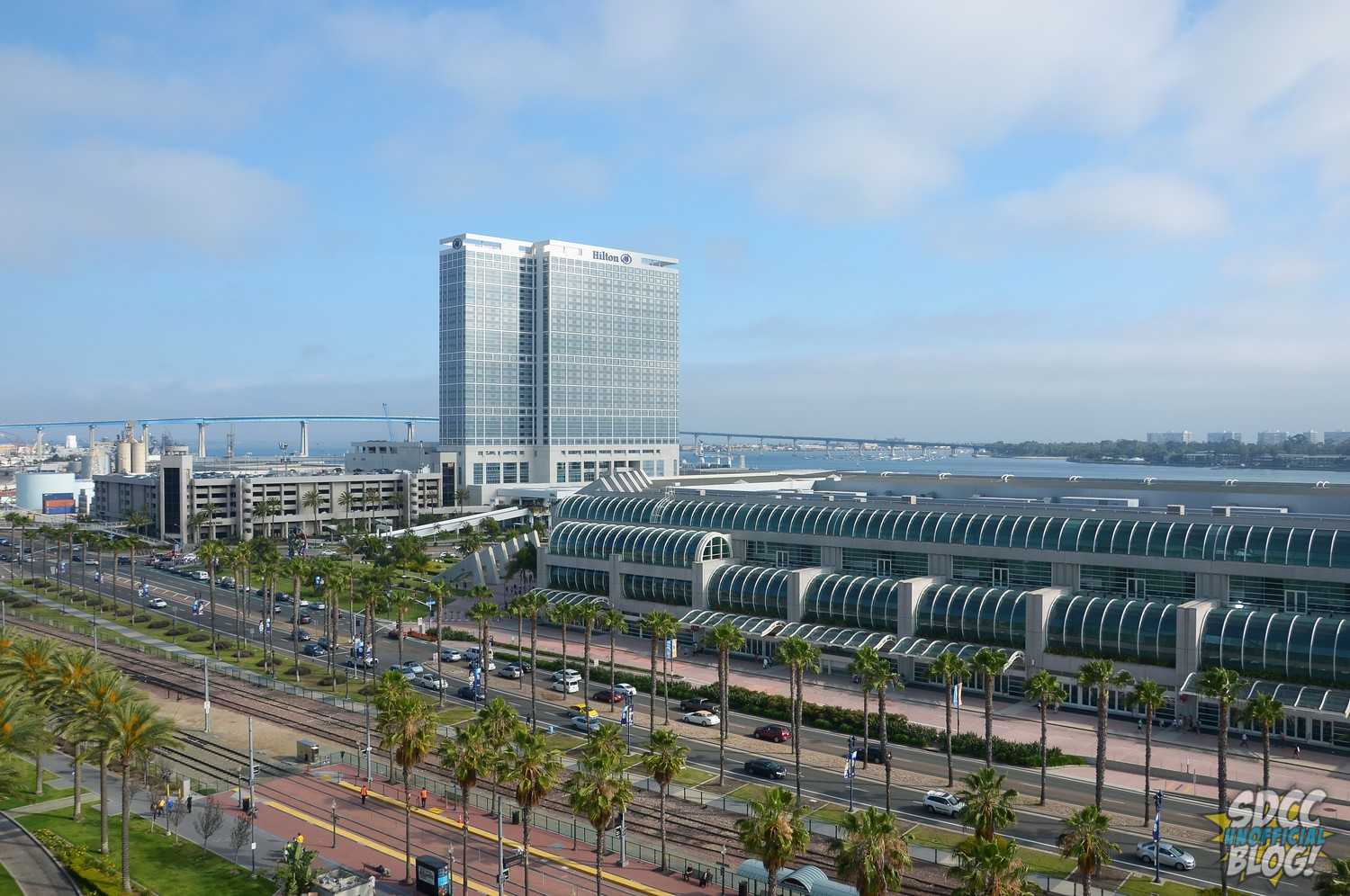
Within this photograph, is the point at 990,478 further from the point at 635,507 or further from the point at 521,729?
the point at 521,729

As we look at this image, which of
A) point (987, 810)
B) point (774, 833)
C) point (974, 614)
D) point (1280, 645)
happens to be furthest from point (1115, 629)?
point (774, 833)

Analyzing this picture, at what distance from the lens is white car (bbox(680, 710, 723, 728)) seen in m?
80.1

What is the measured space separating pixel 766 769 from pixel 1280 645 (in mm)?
40900

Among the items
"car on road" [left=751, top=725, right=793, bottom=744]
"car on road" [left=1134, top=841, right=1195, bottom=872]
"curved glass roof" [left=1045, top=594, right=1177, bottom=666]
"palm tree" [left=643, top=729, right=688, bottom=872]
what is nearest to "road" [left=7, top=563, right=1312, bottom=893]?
"car on road" [left=1134, top=841, right=1195, bottom=872]

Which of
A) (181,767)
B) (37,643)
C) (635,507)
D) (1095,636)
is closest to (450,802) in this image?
(181,767)

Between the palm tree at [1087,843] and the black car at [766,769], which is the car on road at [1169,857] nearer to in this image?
the palm tree at [1087,843]

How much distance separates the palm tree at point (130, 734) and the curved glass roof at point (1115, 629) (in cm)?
6783

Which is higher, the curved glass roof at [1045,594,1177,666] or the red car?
the curved glass roof at [1045,594,1177,666]

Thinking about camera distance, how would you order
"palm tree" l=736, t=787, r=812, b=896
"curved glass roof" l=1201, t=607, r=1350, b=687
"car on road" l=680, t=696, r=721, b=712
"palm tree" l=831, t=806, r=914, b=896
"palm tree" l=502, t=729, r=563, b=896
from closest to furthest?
1. "palm tree" l=831, t=806, r=914, b=896
2. "palm tree" l=736, t=787, r=812, b=896
3. "palm tree" l=502, t=729, r=563, b=896
4. "curved glass roof" l=1201, t=607, r=1350, b=687
5. "car on road" l=680, t=696, r=721, b=712

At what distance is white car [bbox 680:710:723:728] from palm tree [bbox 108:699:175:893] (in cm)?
3964

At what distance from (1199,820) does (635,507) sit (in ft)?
268

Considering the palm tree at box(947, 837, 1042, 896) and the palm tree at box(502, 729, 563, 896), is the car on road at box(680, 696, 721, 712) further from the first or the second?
the palm tree at box(947, 837, 1042, 896)

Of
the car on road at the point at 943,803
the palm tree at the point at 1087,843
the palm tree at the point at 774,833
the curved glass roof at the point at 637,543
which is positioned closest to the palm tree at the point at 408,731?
the palm tree at the point at 774,833

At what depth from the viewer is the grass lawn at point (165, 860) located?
5097 cm
